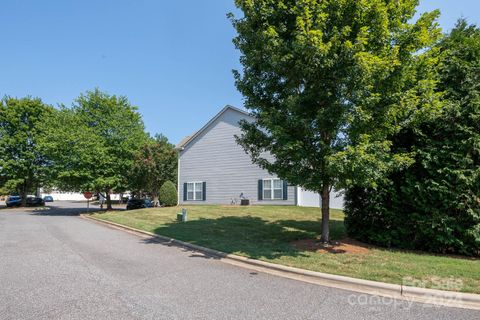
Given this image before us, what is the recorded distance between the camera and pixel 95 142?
26.5 m

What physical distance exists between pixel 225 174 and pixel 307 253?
17.6 metres

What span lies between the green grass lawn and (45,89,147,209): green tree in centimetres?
1125

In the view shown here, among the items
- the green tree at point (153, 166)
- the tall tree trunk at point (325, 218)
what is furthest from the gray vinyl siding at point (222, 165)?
the tall tree trunk at point (325, 218)

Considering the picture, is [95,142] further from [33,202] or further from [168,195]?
[33,202]

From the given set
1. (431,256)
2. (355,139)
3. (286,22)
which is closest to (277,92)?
(286,22)

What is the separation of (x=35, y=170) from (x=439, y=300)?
41264 millimetres

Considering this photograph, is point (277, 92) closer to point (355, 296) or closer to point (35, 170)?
point (355, 296)

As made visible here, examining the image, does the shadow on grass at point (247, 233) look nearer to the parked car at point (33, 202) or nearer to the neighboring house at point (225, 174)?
the neighboring house at point (225, 174)

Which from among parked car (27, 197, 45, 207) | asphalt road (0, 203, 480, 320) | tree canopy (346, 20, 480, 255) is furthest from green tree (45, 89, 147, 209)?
tree canopy (346, 20, 480, 255)

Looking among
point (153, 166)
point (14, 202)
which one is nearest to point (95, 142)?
point (153, 166)

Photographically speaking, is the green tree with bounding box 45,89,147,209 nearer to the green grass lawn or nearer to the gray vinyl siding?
the gray vinyl siding

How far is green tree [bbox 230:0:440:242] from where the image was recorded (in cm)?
829

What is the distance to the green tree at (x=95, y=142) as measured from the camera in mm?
25984

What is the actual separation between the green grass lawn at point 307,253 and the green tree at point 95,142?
36.9 feet
